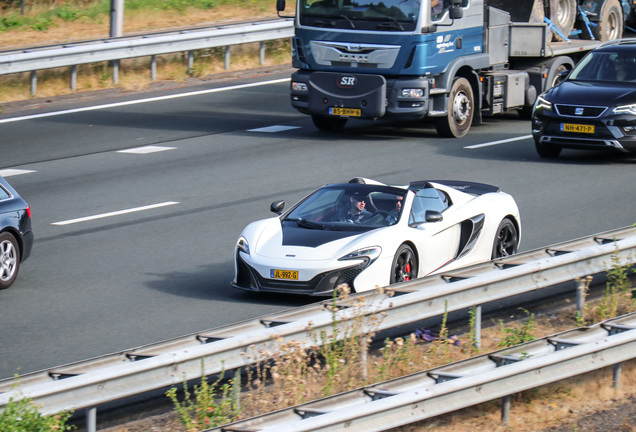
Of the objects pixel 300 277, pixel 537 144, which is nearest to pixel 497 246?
pixel 300 277

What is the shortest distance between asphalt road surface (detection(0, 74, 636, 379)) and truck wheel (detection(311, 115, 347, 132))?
21 centimetres

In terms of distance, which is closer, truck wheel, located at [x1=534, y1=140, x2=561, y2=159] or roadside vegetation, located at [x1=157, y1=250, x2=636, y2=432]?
roadside vegetation, located at [x1=157, y1=250, x2=636, y2=432]

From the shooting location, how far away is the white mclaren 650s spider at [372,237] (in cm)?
1060

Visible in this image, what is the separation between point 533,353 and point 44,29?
91.1ft

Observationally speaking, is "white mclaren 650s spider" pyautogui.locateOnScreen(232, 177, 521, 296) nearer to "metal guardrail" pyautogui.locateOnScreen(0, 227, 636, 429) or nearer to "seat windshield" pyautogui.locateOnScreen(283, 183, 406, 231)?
"seat windshield" pyautogui.locateOnScreen(283, 183, 406, 231)

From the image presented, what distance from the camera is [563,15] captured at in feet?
77.5

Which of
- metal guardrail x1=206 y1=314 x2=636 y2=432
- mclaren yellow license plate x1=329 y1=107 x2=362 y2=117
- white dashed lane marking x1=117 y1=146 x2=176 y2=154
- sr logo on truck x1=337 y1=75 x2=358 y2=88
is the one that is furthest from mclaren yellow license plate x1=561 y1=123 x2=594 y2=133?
metal guardrail x1=206 y1=314 x2=636 y2=432

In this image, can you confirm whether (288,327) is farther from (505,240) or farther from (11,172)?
(11,172)

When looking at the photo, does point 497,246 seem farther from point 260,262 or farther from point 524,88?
point 524,88

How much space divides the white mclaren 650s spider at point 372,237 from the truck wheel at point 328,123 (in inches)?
345

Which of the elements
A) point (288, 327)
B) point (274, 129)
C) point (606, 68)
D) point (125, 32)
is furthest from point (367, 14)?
point (125, 32)

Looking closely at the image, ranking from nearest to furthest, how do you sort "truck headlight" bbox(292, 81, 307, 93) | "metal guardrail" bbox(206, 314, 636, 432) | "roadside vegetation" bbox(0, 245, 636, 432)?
"metal guardrail" bbox(206, 314, 636, 432), "roadside vegetation" bbox(0, 245, 636, 432), "truck headlight" bbox(292, 81, 307, 93)

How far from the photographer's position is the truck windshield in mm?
19016

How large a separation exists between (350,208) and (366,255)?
969 millimetres
